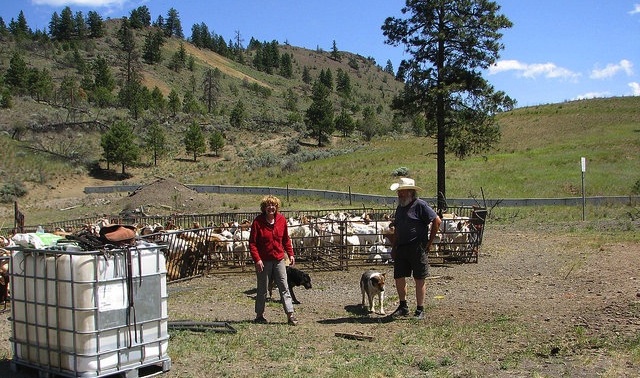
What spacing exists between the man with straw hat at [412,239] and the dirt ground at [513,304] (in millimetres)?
450

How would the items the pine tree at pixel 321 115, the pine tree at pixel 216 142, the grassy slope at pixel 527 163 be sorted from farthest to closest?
the pine tree at pixel 321 115 < the pine tree at pixel 216 142 < the grassy slope at pixel 527 163

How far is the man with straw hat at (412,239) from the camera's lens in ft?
28.4

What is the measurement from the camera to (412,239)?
28.5 feet

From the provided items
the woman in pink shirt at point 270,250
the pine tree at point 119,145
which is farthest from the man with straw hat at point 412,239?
the pine tree at point 119,145

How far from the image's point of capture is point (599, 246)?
50.8 feet

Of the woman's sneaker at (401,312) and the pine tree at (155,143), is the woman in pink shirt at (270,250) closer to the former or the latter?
the woman's sneaker at (401,312)

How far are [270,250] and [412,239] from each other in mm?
1983

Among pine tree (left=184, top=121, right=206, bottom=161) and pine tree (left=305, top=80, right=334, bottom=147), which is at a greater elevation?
pine tree (left=305, top=80, right=334, bottom=147)

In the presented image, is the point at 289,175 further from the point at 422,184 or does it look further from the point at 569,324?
the point at 569,324

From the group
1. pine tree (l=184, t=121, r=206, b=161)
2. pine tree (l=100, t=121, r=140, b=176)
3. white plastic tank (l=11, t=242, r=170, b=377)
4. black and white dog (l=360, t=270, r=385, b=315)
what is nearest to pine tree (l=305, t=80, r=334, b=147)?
pine tree (l=184, t=121, r=206, b=161)

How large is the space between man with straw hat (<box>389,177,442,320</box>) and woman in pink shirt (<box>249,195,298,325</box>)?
5.08 feet

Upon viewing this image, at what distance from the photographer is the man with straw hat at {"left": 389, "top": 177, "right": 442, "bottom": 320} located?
865 cm

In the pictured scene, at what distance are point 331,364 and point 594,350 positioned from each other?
2.80 meters

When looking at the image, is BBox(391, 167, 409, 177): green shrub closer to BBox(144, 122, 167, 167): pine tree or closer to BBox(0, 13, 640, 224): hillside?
BBox(0, 13, 640, 224): hillside
